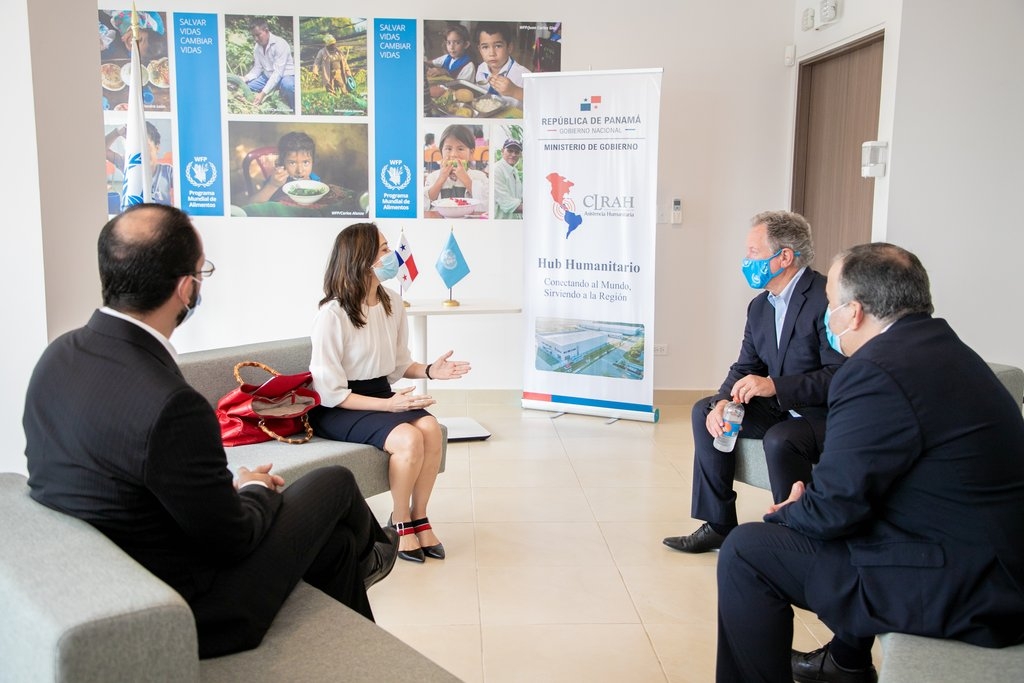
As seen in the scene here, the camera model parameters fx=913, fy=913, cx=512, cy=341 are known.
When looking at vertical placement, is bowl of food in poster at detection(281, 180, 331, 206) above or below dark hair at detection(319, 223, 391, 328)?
above

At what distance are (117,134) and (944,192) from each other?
202 inches

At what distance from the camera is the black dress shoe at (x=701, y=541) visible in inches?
150

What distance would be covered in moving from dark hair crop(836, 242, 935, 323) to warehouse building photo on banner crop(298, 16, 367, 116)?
4610 millimetres

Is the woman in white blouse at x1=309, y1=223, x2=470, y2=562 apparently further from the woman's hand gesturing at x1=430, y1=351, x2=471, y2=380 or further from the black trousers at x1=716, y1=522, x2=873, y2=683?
the black trousers at x1=716, y1=522, x2=873, y2=683

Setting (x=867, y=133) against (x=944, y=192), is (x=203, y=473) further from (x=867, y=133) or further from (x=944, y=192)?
(x=867, y=133)

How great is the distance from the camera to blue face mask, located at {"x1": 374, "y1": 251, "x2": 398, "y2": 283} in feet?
16.6

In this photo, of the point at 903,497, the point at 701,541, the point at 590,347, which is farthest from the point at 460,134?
the point at 903,497

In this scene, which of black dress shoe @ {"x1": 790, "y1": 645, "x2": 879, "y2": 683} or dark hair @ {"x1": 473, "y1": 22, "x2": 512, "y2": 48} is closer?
black dress shoe @ {"x1": 790, "y1": 645, "x2": 879, "y2": 683}

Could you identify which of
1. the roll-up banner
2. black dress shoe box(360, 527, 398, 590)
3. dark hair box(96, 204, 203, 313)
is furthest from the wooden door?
dark hair box(96, 204, 203, 313)

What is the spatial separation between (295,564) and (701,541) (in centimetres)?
214

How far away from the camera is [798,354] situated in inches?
A: 142

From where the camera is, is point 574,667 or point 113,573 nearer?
point 113,573

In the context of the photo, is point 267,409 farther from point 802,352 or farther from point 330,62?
point 330,62

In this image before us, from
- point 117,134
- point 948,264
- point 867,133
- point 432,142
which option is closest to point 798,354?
point 948,264
